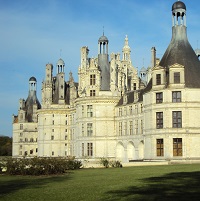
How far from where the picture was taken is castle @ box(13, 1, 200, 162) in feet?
152

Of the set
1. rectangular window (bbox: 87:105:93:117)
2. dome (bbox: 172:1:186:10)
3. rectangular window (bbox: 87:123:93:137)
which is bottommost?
rectangular window (bbox: 87:123:93:137)

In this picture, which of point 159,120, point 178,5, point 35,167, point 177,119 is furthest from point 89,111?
point 35,167

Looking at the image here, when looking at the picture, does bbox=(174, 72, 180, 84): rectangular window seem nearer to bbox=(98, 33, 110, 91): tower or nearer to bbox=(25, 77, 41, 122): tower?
bbox=(98, 33, 110, 91): tower

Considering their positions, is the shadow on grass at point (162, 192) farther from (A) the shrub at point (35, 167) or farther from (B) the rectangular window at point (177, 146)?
(B) the rectangular window at point (177, 146)

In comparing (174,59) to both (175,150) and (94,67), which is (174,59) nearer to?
(175,150)

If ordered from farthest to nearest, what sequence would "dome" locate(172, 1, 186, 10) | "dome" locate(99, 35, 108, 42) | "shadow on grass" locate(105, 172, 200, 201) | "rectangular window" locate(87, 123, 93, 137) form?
"dome" locate(99, 35, 108, 42), "rectangular window" locate(87, 123, 93, 137), "dome" locate(172, 1, 186, 10), "shadow on grass" locate(105, 172, 200, 201)

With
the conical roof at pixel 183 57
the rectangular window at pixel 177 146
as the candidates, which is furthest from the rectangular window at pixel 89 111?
the rectangular window at pixel 177 146

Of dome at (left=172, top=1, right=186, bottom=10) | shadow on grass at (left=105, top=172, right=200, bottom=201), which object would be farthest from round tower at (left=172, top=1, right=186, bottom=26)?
shadow on grass at (left=105, top=172, right=200, bottom=201)

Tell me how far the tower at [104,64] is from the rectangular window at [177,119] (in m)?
18.8

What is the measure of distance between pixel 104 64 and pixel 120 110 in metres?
8.71

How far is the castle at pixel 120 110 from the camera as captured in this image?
152ft

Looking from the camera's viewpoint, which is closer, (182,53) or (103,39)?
(182,53)

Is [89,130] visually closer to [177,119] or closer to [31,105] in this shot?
[177,119]

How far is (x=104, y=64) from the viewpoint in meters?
66.2
